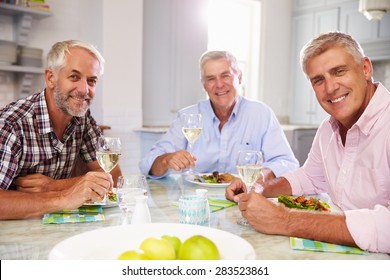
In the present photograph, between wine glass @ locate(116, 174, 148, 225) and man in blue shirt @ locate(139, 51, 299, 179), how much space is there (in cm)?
83

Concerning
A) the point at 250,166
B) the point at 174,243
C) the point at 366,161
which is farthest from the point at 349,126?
the point at 174,243

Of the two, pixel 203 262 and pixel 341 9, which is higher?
pixel 341 9

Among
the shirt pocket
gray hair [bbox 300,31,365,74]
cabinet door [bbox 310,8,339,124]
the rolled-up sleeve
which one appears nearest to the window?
cabinet door [bbox 310,8,339,124]

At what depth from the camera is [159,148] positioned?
2094 millimetres

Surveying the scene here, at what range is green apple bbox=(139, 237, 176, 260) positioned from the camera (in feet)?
2.34

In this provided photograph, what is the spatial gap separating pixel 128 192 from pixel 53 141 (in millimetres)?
564

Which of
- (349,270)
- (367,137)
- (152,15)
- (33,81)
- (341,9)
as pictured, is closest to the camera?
(349,270)

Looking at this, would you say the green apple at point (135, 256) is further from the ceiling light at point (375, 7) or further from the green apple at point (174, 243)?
the ceiling light at point (375, 7)

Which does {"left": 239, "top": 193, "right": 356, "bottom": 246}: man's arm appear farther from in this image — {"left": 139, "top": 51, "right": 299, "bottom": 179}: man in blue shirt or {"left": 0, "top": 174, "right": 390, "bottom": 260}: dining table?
{"left": 139, "top": 51, "right": 299, "bottom": 179}: man in blue shirt

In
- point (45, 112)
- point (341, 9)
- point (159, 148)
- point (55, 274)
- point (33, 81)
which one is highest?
point (341, 9)

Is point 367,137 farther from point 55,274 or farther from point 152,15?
point 152,15

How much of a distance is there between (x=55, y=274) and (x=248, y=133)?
152 cm

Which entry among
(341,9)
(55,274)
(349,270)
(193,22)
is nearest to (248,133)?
(349,270)

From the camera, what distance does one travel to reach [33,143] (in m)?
1.48
